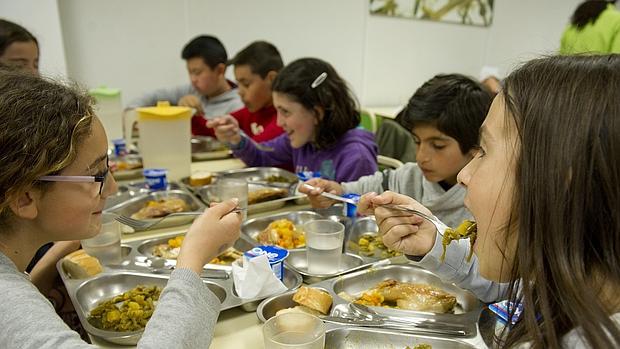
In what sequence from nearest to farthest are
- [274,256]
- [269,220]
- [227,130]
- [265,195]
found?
[274,256]
[269,220]
[265,195]
[227,130]

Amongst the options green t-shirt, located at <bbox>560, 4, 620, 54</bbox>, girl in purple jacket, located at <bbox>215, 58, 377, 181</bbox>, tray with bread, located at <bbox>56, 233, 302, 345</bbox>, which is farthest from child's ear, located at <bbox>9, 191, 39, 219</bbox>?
green t-shirt, located at <bbox>560, 4, 620, 54</bbox>

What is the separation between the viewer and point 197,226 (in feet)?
3.57

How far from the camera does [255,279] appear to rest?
116cm

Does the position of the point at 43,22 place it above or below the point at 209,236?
above

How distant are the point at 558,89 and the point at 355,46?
4619mm

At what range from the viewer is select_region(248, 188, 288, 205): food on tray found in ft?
6.44

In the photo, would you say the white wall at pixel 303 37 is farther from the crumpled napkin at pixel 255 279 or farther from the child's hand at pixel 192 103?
the crumpled napkin at pixel 255 279

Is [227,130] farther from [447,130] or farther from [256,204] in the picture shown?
[447,130]

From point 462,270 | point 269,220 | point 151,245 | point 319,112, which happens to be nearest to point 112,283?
point 151,245

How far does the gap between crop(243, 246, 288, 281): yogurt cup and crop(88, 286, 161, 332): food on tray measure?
0.30 meters

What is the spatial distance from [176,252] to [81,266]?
31cm

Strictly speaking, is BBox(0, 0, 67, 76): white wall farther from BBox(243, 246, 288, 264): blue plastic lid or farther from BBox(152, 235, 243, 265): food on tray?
BBox(243, 246, 288, 264): blue plastic lid

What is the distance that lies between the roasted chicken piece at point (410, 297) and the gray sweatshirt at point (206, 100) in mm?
2617

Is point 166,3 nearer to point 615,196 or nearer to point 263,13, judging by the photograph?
point 263,13
